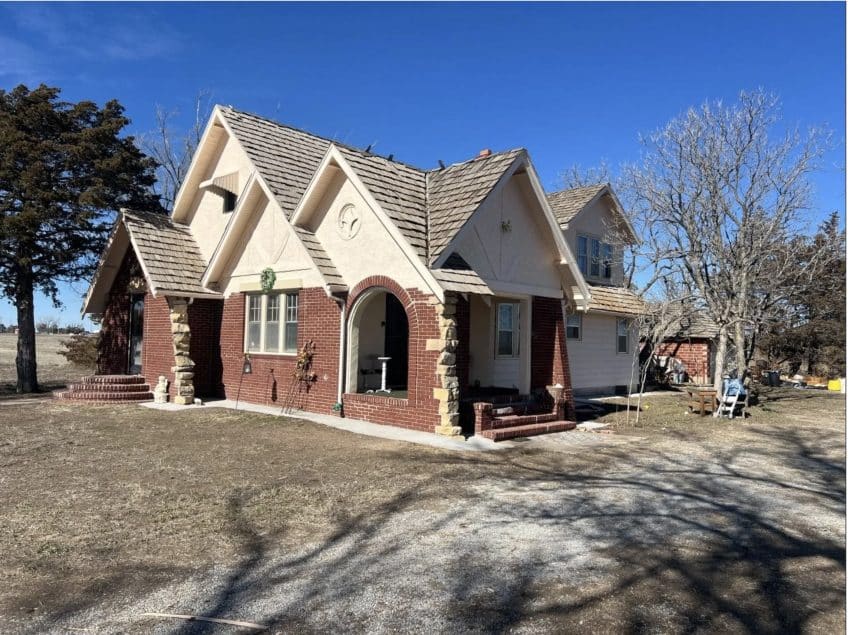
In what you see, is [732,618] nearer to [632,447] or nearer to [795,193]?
[632,447]

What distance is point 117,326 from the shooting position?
1919 centimetres

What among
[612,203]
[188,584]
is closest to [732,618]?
[188,584]

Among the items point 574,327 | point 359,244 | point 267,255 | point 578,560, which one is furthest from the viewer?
point 574,327

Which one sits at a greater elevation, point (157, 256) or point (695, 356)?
point (157, 256)

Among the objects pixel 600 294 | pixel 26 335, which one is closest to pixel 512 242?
pixel 600 294

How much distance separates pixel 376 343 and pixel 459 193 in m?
4.17

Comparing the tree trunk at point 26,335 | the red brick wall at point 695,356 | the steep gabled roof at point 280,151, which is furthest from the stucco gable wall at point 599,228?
the tree trunk at point 26,335

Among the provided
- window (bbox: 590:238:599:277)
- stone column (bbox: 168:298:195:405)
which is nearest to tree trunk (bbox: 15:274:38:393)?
stone column (bbox: 168:298:195:405)

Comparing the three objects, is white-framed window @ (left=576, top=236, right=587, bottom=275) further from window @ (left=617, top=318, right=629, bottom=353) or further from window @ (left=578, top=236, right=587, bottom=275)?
window @ (left=617, top=318, right=629, bottom=353)

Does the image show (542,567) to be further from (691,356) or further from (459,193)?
(691,356)

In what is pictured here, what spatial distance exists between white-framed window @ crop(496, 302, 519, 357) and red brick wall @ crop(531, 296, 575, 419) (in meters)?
0.62

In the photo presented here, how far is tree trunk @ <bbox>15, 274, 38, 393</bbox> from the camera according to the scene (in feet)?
65.0

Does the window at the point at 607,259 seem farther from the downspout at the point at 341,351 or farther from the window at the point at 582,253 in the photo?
the downspout at the point at 341,351

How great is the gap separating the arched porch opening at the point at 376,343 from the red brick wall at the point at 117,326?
25.8 feet
